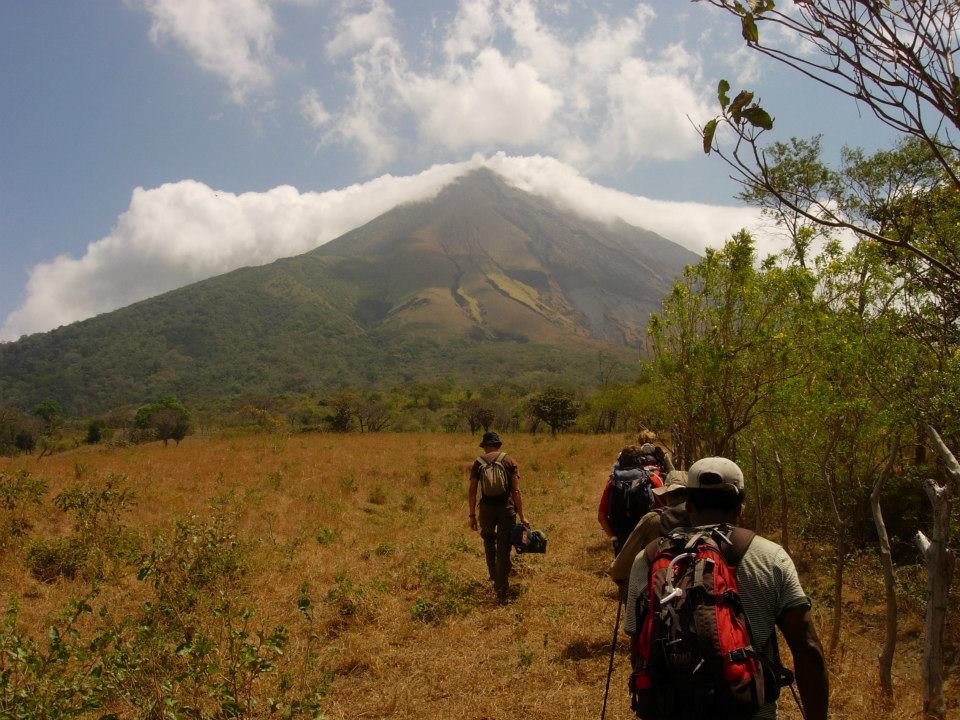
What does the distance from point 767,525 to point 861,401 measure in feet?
29.2

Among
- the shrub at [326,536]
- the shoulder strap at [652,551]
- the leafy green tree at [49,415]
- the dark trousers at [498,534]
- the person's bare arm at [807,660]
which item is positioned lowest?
the shrub at [326,536]

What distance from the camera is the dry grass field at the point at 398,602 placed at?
5488 mm

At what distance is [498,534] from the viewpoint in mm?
7910

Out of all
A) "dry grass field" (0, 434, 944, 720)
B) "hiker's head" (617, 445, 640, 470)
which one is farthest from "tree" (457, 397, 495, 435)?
"hiker's head" (617, 445, 640, 470)

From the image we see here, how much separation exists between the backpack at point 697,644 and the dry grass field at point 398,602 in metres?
2.98

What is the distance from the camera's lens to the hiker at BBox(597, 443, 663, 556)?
6.15m

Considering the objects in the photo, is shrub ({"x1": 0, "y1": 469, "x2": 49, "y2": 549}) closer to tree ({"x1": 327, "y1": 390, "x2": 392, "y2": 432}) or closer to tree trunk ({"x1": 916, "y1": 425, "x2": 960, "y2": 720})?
tree trunk ({"x1": 916, "y1": 425, "x2": 960, "y2": 720})

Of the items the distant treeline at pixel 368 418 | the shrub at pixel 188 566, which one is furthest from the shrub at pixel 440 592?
the distant treeline at pixel 368 418

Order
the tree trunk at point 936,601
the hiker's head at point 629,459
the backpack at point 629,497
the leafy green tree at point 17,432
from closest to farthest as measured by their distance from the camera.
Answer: the tree trunk at point 936,601 → the backpack at point 629,497 → the hiker's head at point 629,459 → the leafy green tree at point 17,432

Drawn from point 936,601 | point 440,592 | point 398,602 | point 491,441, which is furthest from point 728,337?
point 398,602

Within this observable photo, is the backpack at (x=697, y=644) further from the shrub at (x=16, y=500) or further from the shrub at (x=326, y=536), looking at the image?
the shrub at (x=16, y=500)

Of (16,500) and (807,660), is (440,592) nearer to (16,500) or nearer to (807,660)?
(807,660)

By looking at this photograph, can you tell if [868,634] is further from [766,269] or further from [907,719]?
[766,269]

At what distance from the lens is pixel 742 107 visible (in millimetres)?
2375
